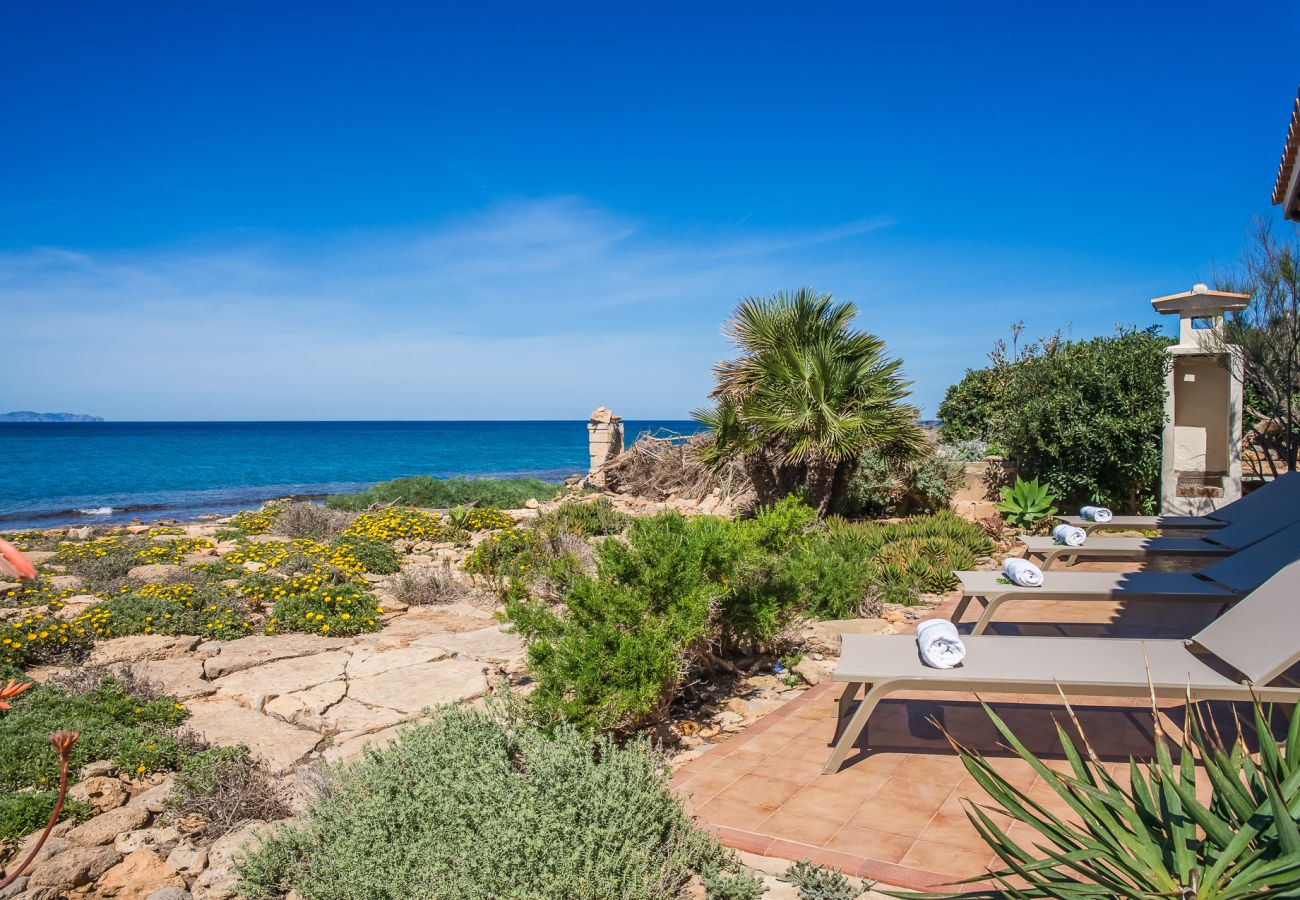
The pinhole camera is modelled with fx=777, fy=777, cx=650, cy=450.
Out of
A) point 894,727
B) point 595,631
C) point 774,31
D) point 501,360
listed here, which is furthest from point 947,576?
point 501,360

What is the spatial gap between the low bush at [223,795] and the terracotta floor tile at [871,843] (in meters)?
2.54

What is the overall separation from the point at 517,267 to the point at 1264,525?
1037 inches

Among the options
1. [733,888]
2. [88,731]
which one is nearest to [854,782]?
[733,888]

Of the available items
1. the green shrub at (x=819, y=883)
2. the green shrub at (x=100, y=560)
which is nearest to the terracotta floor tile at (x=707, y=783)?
the green shrub at (x=819, y=883)

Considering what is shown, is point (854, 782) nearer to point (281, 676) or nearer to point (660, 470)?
point (281, 676)

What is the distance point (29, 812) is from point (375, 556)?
19.8 feet

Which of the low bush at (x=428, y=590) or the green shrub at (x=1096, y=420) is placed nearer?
the low bush at (x=428, y=590)

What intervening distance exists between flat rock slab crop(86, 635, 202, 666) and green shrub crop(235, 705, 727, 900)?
3707 mm

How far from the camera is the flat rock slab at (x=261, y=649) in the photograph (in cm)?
574

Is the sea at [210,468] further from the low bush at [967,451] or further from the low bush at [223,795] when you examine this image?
the low bush at [223,795]

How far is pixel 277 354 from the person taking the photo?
3578 cm

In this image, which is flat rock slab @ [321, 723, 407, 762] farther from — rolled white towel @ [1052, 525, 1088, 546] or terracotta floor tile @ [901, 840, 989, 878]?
rolled white towel @ [1052, 525, 1088, 546]

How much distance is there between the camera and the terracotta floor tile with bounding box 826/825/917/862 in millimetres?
2883

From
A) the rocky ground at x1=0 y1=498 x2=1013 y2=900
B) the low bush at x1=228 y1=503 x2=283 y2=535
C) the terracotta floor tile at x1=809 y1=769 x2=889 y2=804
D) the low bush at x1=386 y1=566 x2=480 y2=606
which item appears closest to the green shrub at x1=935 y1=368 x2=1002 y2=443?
the rocky ground at x1=0 y1=498 x2=1013 y2=900
